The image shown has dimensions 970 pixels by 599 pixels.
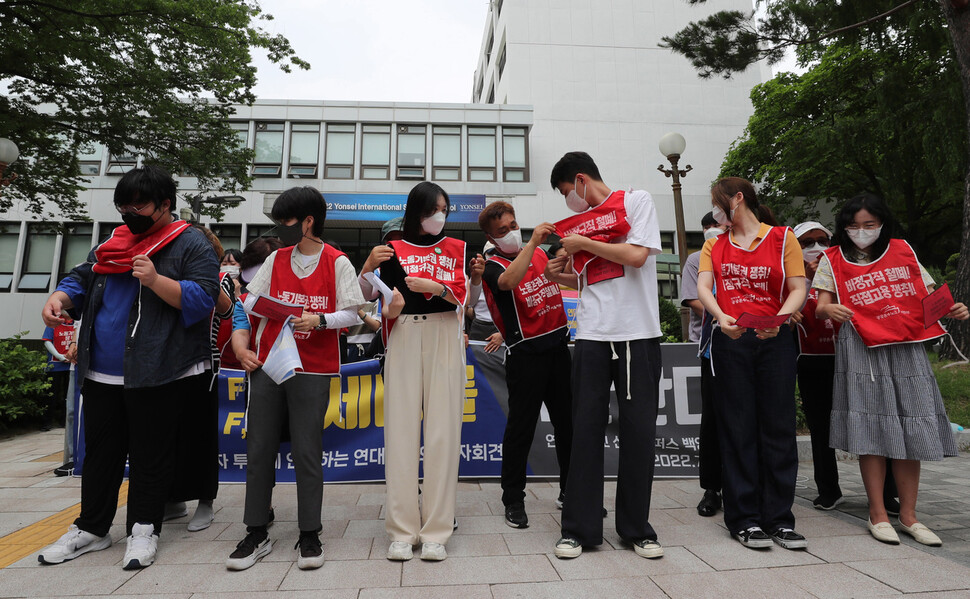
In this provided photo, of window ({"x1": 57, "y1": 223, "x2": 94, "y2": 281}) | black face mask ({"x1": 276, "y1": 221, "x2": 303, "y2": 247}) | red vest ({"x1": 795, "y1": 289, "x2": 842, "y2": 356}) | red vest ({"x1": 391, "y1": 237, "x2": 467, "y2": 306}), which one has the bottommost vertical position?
red vest ({"x1": 795, "y1": 289, "x2": 842, "y2": 356})

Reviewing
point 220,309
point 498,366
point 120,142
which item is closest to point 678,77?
point 120,142

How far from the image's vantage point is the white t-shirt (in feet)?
10.5

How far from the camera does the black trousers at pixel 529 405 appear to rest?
3789 mm

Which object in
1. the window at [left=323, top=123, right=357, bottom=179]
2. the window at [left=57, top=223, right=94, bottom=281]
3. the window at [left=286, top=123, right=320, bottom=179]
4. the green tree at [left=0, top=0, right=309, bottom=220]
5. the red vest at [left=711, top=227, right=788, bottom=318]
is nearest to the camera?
the red vest at [left=711, top=227, right=788, bottom=318]

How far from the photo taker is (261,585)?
8.61ft

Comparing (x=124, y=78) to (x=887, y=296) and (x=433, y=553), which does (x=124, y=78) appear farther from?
(x=887, y=296)

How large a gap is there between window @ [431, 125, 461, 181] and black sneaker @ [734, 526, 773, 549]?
23030mm

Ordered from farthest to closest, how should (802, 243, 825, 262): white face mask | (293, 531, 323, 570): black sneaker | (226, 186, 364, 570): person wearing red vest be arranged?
(802, 243, 825, 262): white face mask → (226, 186, 364, 570): person wearing red vest → (293, 531, 323, 570): black sneaker

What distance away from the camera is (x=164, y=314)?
3.19 meters

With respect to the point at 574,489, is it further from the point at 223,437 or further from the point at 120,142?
the point at 120,142

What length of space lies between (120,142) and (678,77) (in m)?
24.8

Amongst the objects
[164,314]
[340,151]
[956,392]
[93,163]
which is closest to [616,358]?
[164,314]

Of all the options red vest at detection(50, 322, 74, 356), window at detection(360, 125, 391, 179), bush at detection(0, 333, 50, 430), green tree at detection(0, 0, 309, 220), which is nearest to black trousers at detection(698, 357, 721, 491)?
red vest at detection(50, 322, 74, 356)

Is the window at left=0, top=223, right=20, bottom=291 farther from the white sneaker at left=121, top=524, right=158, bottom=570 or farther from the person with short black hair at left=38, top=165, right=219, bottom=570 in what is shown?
the white sneaker at left=121, top=524, right=158, bottom=570
